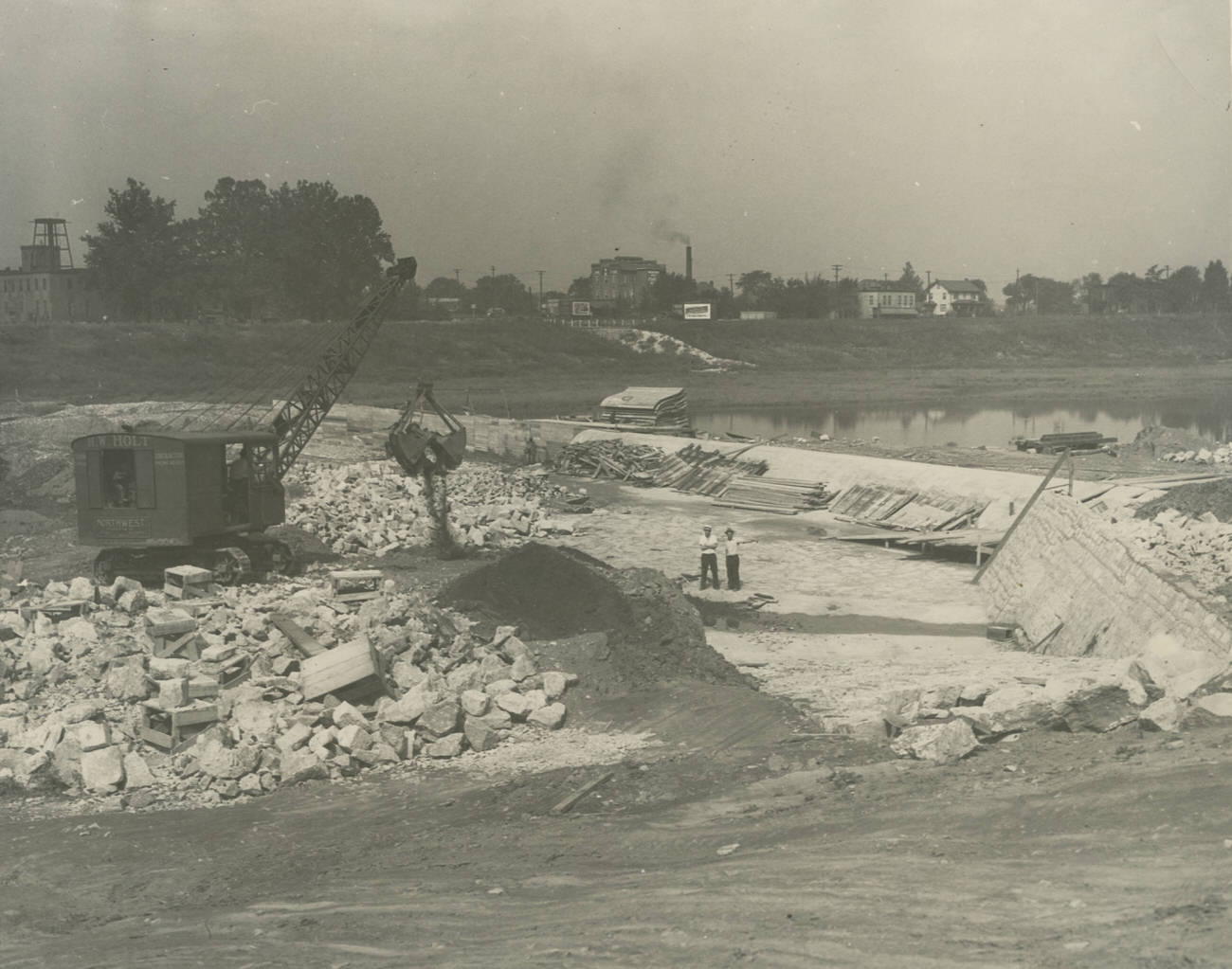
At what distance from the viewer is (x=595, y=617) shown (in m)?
15.0

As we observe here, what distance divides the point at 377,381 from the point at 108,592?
48318 millimetres

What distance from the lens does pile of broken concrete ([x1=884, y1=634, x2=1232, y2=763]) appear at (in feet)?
30.4

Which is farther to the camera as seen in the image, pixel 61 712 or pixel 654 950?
pixel 61 712

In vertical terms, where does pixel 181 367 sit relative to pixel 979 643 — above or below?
above

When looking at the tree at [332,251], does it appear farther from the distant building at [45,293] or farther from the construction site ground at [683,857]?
the construction site ground at [683,857]

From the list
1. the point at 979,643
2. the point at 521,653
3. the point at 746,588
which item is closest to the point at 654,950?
A: the point at 521,653

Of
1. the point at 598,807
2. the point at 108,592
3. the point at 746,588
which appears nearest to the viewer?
the point at 598,807

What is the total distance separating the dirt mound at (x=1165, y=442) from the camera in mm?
34500

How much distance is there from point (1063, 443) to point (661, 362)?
42317 mm

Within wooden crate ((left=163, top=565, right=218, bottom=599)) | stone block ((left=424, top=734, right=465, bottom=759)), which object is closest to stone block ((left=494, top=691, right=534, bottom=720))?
stone block ((left=424, top=734, right=465, bottom=759))

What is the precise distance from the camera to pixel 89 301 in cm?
7025

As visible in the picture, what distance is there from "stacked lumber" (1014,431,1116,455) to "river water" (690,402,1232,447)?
6158 mm

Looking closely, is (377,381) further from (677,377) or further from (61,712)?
(61,712)

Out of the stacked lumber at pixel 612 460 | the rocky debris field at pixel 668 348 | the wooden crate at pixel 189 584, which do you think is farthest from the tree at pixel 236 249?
the wooden crate at pixel 189 584
